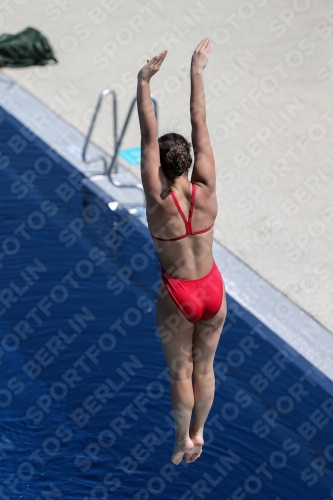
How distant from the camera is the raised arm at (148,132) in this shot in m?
3.83

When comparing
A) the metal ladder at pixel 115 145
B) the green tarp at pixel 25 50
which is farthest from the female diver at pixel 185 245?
the green tarp at pixel 25 50

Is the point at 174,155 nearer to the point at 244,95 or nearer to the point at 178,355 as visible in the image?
the point at 178,355

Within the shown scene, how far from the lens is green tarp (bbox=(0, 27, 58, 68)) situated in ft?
34.5

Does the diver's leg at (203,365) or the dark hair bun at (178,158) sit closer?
the dark hair bun at (178,158)

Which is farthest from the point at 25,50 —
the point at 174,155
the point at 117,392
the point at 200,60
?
the point at 174,155

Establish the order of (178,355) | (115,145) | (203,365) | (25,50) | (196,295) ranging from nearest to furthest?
1. (196,295)
2. (178,355)
3. (203,365)
4. (115,145)
5. (25,50)

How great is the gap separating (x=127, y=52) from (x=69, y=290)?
5.62m

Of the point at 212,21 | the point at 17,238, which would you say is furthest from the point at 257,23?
the point at 17,238

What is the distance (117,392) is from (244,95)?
18.4 ft

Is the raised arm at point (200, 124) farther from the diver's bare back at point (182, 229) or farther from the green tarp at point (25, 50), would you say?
the green tarp at point (25, 50)

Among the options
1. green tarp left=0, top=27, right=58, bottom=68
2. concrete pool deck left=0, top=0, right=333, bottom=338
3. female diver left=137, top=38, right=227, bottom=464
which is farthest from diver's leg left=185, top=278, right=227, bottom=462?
green tarp left=0, top=27, right=58, bottom=68

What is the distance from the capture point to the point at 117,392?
18.7 feet

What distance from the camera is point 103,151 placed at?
348 inches

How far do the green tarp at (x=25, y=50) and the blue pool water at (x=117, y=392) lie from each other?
3851 millimetres
